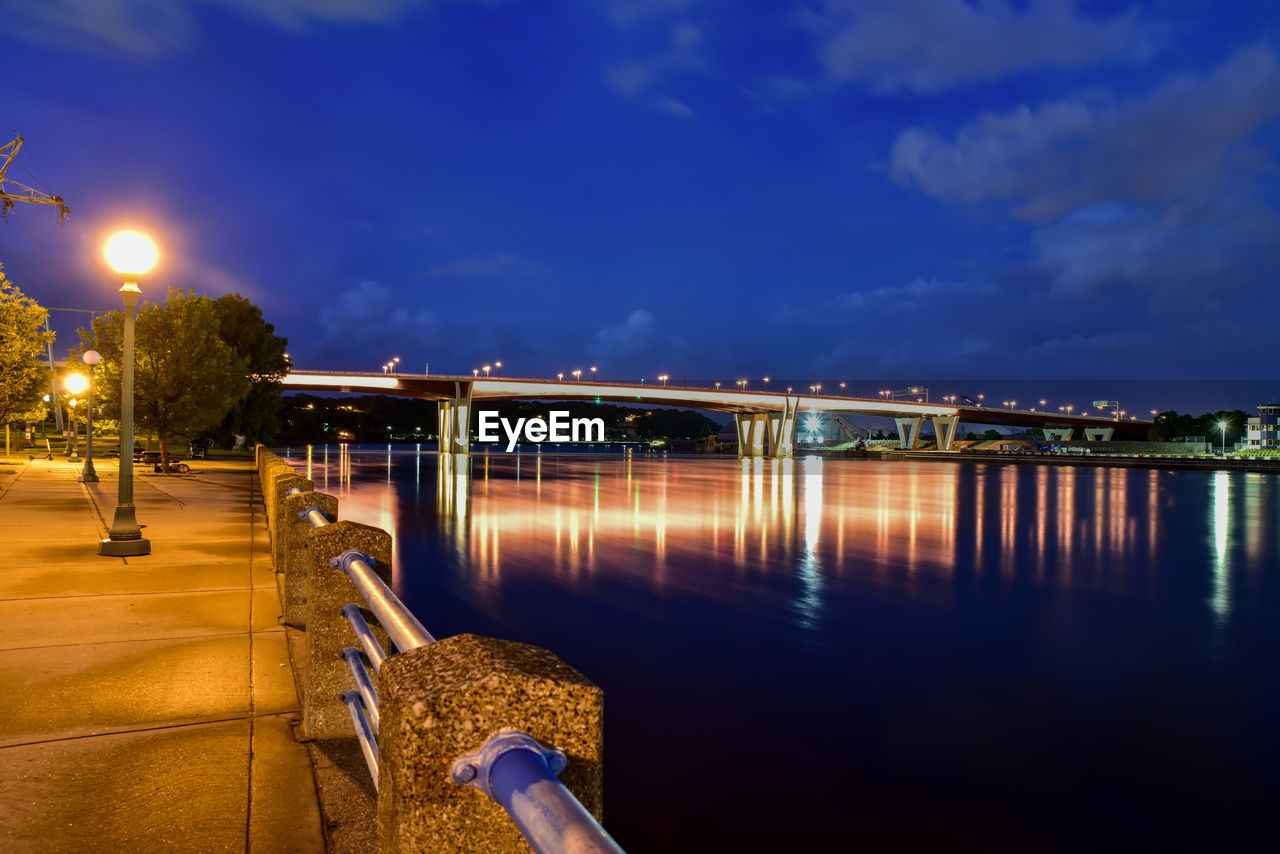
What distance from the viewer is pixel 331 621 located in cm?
489

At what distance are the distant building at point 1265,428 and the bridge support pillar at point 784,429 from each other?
368 ft

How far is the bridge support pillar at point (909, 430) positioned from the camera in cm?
15250

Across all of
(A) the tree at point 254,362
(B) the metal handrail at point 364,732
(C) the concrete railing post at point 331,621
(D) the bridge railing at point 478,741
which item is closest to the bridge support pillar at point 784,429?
(A) the tree at point 254,362

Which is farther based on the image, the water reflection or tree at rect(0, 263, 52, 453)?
tree at rect(0, 263, 52, 453)

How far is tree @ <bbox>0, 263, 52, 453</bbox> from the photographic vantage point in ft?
104

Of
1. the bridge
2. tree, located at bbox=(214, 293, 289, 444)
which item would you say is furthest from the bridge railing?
the bridge

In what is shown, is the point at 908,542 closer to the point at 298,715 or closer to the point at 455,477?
the point at 298,715

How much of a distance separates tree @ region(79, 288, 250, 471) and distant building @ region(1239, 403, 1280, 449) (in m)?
200

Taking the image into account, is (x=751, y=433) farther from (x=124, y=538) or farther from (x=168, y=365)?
(x=124, y=538)

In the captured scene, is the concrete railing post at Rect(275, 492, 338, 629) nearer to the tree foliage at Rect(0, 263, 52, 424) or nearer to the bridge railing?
the bridge railing

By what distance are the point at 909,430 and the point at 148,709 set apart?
6241 inches

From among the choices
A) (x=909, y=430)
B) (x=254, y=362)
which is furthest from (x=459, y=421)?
(x=909, y=430)

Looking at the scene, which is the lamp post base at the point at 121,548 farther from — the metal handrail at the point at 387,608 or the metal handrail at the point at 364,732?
the metal handrail at the point at 387,608

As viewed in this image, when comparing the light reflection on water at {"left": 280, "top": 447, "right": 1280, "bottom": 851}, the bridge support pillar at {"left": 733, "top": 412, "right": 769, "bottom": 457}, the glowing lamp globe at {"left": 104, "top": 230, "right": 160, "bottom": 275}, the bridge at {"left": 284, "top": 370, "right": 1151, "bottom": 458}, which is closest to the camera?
the light reflection on water at {"left": 280, "top": 447, "right": 1280, "bottom": 851}
